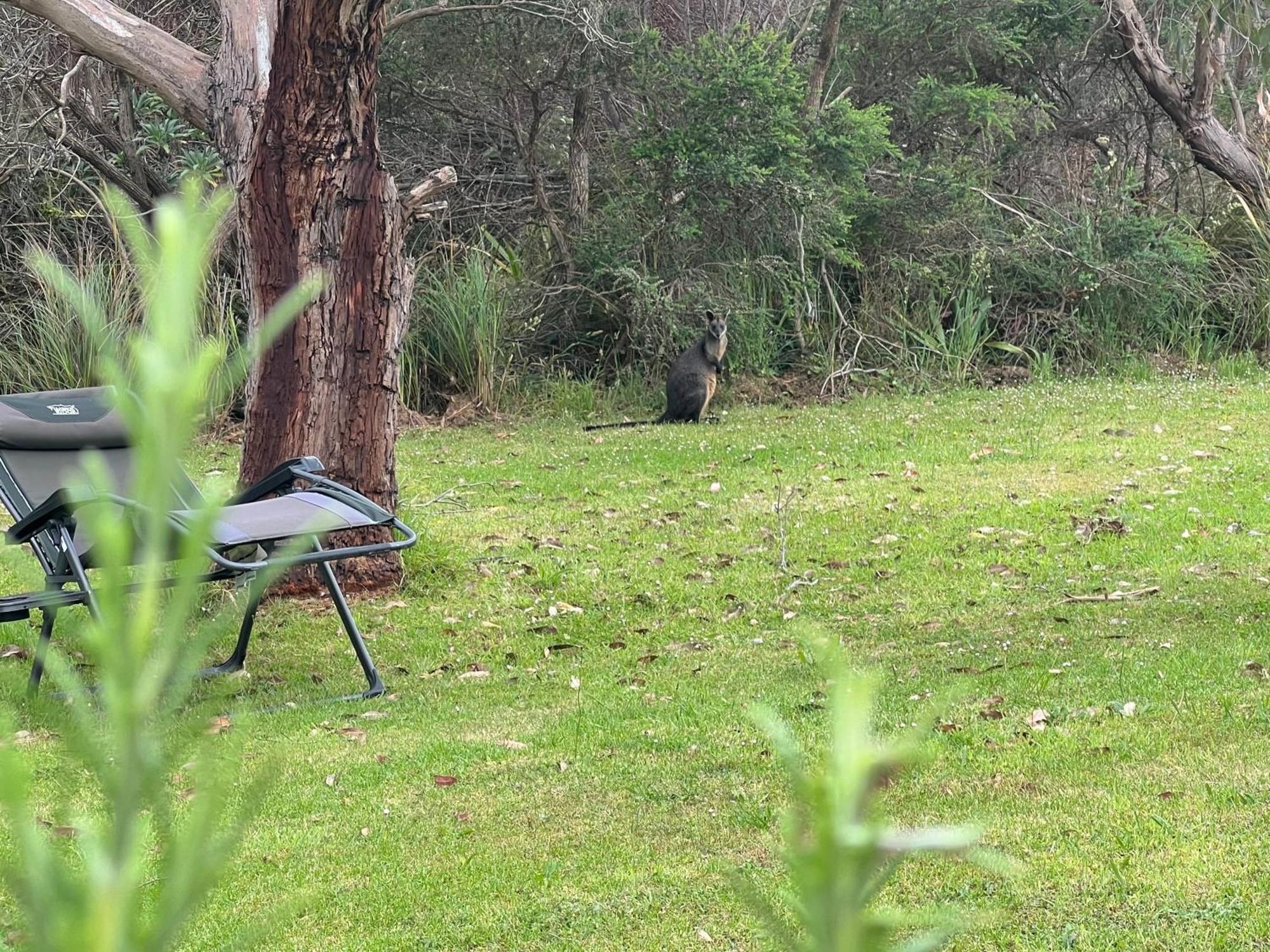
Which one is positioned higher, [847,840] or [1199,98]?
[1199,98]

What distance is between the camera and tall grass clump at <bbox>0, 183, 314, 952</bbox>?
1.18 ft

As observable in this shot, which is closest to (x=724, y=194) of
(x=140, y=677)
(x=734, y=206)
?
(x=734, y=206)

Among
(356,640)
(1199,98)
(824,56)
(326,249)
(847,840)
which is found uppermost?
(824,56)

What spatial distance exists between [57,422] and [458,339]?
7.11 meters

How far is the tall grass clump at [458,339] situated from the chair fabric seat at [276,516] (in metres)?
7.20

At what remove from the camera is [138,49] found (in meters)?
7.28

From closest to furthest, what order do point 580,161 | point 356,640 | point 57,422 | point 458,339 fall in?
point 356,640 < point 57,422 < point 458,339 < point 580,161

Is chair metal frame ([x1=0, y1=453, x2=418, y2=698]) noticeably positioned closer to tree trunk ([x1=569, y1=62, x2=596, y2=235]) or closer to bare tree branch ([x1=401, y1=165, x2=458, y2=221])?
bare tree branch ([x1=401, y1=165, x2=458, y2=221])

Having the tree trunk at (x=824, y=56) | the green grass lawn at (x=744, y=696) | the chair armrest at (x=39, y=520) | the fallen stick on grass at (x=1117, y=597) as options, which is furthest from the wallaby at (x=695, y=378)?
the chair armrest at (x=39, y=520)

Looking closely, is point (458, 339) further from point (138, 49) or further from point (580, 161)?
point (138, 49)

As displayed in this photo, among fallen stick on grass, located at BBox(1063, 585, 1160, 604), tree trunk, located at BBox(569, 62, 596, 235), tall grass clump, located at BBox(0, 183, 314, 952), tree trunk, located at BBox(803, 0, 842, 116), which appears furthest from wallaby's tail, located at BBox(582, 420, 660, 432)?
tall grass clump, located at BBox(0, 183, 314, 952)

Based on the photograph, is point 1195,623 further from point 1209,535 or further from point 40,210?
point 40,210

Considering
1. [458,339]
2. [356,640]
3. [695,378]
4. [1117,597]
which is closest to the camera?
[356,640]

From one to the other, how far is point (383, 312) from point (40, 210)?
300 inches
